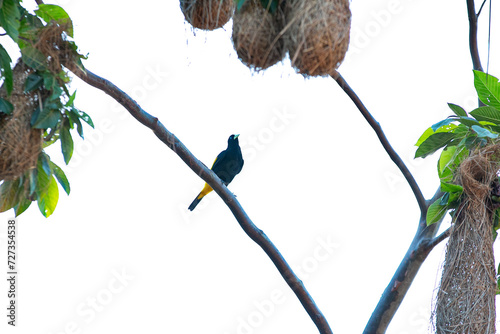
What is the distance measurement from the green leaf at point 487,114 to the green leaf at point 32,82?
1.31 m

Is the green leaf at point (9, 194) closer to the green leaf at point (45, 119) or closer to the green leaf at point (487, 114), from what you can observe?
the green leaf at point (45, 119)

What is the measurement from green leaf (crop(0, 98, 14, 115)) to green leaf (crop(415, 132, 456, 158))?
130 cm

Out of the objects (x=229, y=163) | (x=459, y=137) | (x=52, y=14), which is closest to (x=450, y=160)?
(x=459, y=137)

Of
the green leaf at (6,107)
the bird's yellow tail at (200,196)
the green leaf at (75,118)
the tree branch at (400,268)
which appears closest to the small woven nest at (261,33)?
the green leaf at (75,118)

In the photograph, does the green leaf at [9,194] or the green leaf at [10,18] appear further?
the green leaf at [9,194]

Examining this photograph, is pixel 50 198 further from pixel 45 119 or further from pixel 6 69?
pixel 6 69

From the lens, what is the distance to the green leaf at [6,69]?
4.73 ft

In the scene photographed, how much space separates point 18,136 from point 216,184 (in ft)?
2.46

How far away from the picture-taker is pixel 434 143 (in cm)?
208

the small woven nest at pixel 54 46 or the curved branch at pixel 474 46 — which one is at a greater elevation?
the small woven nest at pixel 54 46

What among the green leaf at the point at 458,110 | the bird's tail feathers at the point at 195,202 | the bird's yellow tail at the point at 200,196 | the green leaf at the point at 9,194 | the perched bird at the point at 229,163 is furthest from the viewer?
the bird's tail feathers at the point at 195,202

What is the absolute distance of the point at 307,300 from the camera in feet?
7.53

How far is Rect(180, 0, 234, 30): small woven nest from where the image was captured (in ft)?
5.26

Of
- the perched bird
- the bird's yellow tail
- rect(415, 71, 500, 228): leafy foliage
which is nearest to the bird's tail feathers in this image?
the bird's yellow tail
